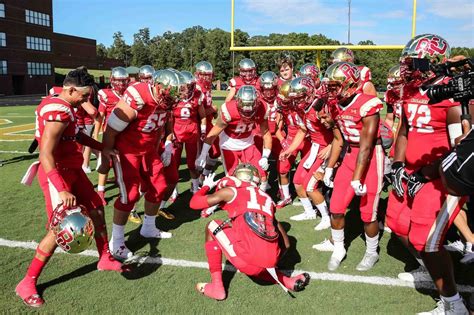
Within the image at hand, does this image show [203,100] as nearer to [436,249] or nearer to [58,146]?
[58,146]

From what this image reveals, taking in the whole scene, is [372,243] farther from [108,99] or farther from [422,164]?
[108,99]

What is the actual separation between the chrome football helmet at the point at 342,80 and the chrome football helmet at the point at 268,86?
2862mm

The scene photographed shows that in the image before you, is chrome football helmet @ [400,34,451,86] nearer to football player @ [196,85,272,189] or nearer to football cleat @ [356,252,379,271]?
football cleat @ [356,252,379,271]

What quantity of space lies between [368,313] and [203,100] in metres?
4.99

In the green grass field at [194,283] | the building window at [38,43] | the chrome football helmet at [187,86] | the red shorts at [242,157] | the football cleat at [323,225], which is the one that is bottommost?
the green grass field at [194,283]

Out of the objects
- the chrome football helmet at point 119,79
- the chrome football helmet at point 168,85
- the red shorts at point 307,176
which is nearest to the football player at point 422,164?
the red shorts at point 307,176

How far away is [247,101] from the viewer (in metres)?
5.15

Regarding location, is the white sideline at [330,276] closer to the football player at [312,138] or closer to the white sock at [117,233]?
the white sock at [117,233]

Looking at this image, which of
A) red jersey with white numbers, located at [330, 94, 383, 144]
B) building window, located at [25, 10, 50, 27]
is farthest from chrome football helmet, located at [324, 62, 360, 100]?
building window, located at [25, 10, 50, 27]

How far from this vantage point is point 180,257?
14.7 feet

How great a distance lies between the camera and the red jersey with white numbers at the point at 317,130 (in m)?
5.44

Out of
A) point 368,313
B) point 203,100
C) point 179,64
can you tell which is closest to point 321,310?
point 368,313

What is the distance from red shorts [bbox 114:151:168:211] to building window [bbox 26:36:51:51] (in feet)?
169

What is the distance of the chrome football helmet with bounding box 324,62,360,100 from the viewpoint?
402cm
